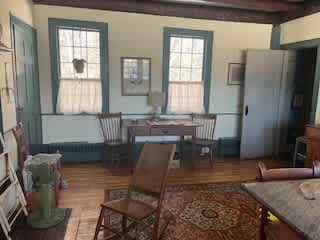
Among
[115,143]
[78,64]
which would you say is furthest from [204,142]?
[78,64]

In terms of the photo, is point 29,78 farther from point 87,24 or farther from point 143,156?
point 143,156

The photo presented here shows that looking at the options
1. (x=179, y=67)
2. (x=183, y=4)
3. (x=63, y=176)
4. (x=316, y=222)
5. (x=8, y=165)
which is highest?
(x=183, y=4)

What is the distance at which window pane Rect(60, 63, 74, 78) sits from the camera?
4199mm

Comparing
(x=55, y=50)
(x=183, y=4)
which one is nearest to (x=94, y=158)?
(x=55, y=50)

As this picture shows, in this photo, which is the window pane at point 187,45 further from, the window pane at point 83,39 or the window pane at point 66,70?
the window pane at point 66,70

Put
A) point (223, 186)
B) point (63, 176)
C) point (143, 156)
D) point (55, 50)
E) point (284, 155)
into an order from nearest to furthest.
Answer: point (143, 156)
point (223, 186)
point (63, 176)
point (55, 50)
point (284, 155)

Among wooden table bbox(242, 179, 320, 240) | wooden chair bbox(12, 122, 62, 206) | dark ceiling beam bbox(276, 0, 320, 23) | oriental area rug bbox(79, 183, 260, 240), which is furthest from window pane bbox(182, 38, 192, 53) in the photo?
wooden table bbox(242, 179, 320, 240)

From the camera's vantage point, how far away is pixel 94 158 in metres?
4.50

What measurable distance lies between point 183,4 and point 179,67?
1063 mm

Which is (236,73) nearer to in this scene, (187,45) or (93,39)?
(187,45)

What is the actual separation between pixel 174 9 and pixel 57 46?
2047 millimetres

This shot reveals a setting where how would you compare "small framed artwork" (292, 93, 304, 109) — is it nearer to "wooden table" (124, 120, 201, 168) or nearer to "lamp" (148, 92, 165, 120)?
"wooden table" (124, 120, 201, 168)

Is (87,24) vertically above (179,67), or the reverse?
(87,24)

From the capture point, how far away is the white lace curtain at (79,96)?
4.23 m
